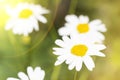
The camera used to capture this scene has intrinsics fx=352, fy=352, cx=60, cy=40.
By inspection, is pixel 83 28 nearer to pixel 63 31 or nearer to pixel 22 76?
pixel 63 31

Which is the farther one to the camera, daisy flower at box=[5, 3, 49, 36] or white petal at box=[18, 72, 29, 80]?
daisy flower at box=[5, 3, 49, 36]

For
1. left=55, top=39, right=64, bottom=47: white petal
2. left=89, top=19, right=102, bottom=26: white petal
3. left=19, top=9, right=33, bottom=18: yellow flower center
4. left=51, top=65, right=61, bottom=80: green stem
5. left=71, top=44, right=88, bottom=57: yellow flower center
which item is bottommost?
left=51, top=65, right=61, bottom=80: green stem

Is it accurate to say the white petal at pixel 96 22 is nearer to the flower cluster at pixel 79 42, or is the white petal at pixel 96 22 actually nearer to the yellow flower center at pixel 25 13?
the flower cluster at pixel 79 42

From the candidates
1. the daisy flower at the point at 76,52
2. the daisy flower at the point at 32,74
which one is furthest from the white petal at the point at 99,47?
the daisy flower at the point at 32,74

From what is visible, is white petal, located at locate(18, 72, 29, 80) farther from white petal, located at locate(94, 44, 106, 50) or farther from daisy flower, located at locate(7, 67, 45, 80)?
white petal, located at locate(94, 44, 106, 50)

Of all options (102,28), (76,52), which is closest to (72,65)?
(76,52)

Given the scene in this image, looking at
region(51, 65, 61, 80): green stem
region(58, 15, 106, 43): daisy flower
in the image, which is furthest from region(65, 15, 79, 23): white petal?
region(51, 65, 61, 80): green stem

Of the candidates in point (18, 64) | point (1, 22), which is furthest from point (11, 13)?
point (18, 64)
